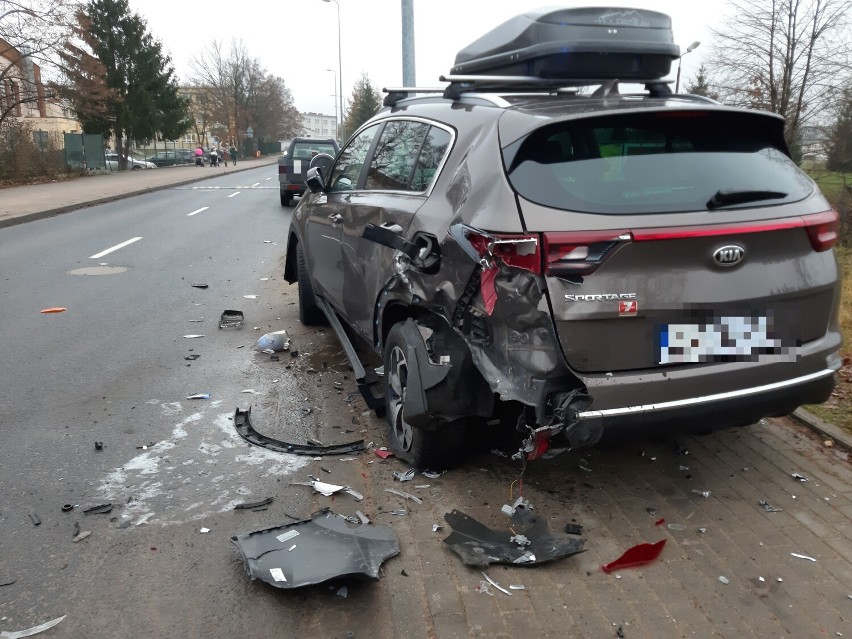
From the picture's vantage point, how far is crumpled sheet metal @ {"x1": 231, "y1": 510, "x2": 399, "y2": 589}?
3.05 m

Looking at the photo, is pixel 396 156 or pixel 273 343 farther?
pixel 273 343

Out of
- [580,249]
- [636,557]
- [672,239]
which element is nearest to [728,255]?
[672,239]

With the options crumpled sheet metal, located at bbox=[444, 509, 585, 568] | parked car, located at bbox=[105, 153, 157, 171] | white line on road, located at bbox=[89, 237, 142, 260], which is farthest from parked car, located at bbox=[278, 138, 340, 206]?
parked car, located at bbox=[105, 153, 157, 171]

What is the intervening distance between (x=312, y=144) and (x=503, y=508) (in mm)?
22042

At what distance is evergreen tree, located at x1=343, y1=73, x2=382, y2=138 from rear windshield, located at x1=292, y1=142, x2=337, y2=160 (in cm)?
6723

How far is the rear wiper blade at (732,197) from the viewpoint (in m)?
3.18

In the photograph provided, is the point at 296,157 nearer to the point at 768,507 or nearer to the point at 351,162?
the point at 351,162

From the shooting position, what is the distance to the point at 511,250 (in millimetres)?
3064

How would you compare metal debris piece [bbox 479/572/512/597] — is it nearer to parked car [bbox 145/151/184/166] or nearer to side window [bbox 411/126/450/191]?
side window [bbox 411/126/450/191]

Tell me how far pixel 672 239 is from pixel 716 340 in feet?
1.56

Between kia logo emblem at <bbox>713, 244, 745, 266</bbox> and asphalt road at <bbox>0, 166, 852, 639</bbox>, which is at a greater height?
kia logo emblem at <bbox>713, 244, 745, 266</bbox>

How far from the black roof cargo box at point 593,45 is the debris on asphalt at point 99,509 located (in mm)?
3196

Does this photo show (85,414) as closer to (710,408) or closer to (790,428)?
(710,408)

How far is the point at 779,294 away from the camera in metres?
3.21
